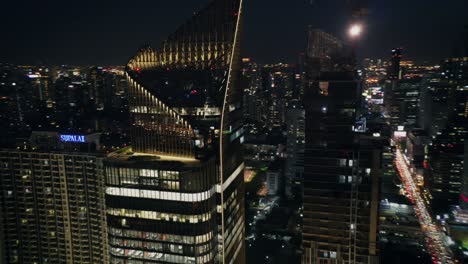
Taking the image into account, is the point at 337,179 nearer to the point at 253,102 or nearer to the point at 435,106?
the point at 435,106

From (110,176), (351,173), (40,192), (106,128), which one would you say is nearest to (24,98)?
(106,128)

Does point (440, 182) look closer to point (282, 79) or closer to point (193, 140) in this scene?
point (193, 140)

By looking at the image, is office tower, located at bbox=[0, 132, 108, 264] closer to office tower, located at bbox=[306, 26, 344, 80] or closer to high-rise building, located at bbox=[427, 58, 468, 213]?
office tower, located at bbox=[306, 26, 344, 80]

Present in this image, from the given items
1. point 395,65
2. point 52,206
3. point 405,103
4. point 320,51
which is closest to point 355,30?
point 320,51

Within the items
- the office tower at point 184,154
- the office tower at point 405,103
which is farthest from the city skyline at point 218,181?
the office tower at point 405,103

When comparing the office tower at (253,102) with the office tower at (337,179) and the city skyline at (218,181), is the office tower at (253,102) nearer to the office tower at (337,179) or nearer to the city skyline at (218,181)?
the city skyline at (218,181)

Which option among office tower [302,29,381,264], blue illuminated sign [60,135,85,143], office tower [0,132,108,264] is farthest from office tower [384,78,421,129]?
office tower [0,132,108,264]

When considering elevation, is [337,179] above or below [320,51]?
below
